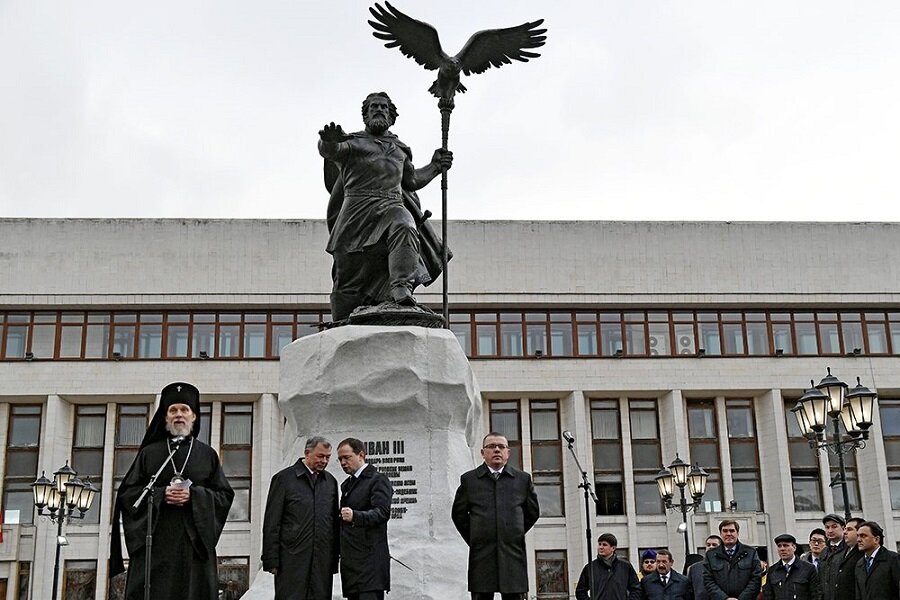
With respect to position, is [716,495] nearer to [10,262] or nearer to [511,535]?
[10,262]

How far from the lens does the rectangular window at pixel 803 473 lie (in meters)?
40.7

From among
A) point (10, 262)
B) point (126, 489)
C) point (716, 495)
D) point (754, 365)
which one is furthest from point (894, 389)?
point (126, 489)

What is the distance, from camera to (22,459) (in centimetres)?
4003

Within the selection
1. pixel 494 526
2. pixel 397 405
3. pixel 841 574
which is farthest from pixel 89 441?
pixel 494 526

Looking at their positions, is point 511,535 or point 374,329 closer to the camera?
point 511,535

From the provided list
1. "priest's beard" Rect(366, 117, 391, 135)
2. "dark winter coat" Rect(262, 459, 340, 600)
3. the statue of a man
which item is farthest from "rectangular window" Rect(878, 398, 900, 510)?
"dark winter coat" Rect(262, 459, 340, 600)

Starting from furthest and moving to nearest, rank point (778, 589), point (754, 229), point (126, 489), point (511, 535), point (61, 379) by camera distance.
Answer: point (754, 229) < point (61, 379) < point (778, 589) < point (511, 535) < point (126, 489)

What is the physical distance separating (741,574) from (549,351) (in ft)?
99.3

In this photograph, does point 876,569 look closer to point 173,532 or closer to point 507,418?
point 173,532

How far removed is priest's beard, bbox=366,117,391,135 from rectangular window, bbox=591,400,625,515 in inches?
1202

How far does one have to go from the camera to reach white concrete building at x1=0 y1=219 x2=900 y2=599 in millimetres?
39844

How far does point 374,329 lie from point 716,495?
1290 inches

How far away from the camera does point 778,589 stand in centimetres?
1091

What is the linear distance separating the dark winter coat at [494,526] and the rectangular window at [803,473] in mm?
34830
